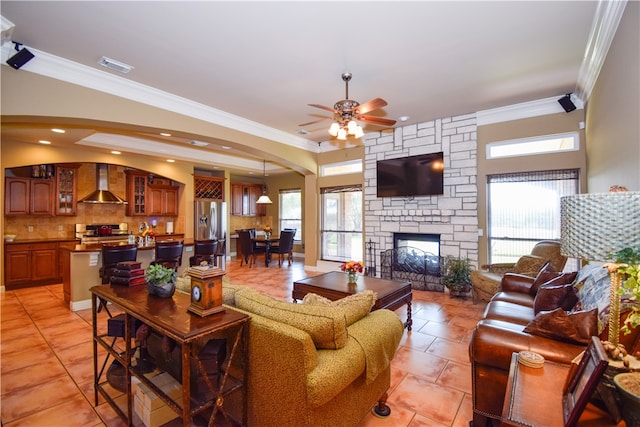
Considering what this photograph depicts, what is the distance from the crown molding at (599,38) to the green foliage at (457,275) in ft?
9.50

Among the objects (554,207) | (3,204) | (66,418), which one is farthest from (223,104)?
(554,207)

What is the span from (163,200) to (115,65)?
5062 mm

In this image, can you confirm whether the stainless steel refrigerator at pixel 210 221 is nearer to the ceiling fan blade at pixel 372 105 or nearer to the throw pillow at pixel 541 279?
the ceiling fan blade at pixel 372 105

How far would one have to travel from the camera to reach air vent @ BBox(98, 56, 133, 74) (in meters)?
3.28

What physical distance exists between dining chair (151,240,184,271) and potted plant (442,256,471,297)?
14.9 feet

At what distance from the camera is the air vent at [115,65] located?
3.28 metres

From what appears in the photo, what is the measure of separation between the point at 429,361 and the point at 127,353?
255 centimetres

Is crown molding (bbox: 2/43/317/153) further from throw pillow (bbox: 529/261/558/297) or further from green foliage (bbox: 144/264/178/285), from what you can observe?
throw pillow (bbox: 529/261/558/297)

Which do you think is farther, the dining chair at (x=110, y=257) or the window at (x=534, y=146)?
the window at (x=534, y=146)

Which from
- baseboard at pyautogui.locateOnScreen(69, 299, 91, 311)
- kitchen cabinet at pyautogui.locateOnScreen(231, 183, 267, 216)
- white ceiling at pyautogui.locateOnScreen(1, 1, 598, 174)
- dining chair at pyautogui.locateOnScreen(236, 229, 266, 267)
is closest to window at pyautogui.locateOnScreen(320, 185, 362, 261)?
dining chair at pyautogui.locateOnScreen(236, 229, 266, 267)

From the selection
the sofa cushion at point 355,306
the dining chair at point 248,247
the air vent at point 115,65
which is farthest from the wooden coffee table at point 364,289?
the dining chair at point 248,247

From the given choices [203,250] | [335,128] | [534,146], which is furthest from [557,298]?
[203,250]

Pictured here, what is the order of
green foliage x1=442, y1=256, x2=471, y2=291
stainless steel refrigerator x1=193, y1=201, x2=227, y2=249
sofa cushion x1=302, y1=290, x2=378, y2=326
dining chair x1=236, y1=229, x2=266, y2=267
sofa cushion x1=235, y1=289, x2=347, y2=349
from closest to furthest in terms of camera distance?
1. sofa cushion x1=235, y1=289, x2=347, y2=349
2. sofa cushion x1=302, y1=290, x2=378, y2=326
3. green foliage x1=442, y1=256, x2=471, y2=291
4. dining chair x1=236, y1=229, x2=266, y2=267
5. stainless steel refrigerator x1=193, y1=201, x2=227, y2=249

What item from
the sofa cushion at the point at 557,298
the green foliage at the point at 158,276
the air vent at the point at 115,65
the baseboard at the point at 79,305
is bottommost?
the baseboard at the point at 79,305
